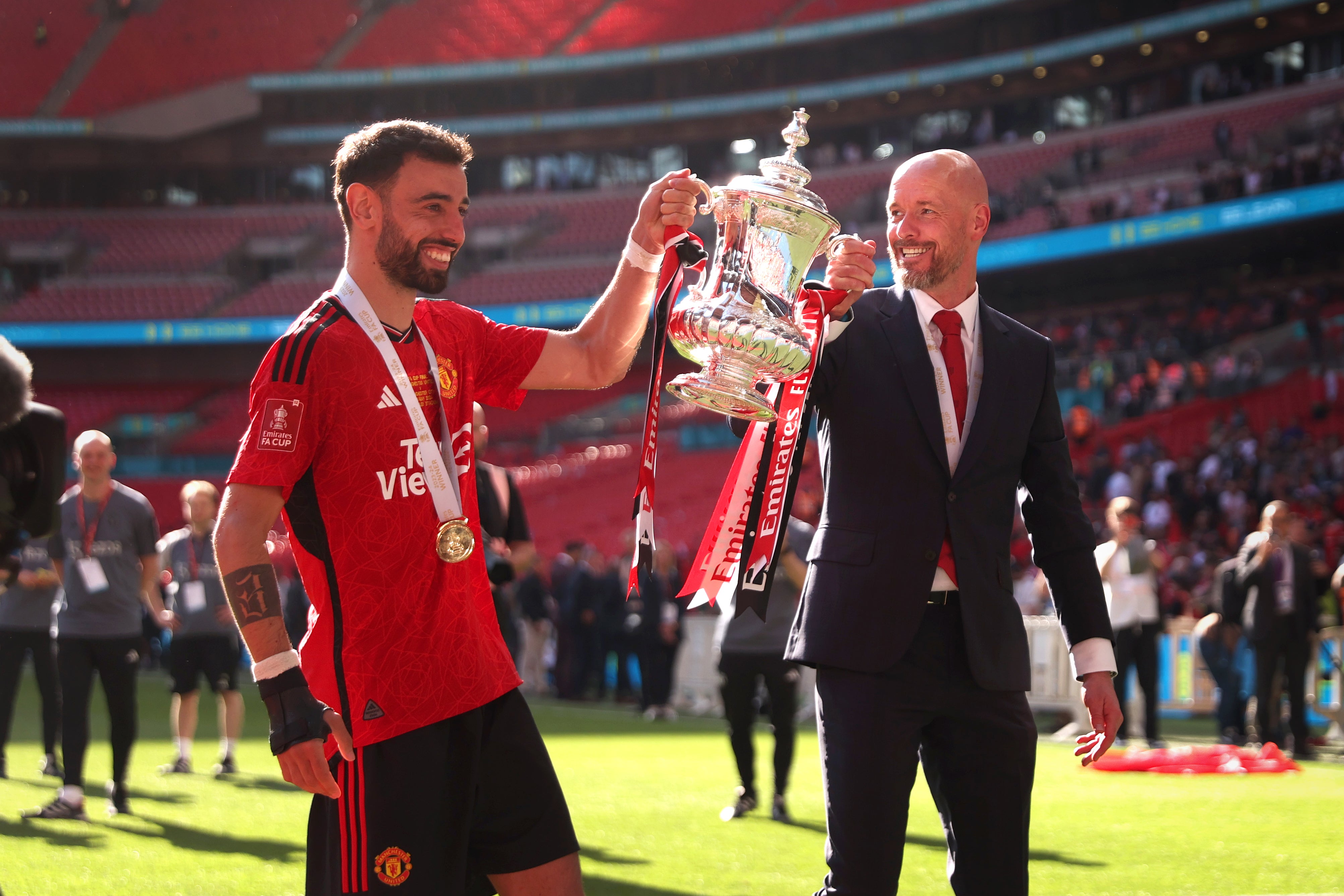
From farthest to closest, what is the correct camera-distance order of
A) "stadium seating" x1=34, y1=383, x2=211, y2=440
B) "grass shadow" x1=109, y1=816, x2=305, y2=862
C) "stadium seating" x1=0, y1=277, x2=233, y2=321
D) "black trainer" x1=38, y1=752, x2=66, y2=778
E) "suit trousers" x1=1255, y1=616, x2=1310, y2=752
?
"stadium seating" x1=0, y1=277, x2=233, y2=321, "stadium seating" x1=34, y1=383, x2=211, y2=440, "suit trousers" x1=1255, y1=616, x2=1310, y2=752, "black trainer" x1=38, y1=752, x2=66, y2=778, "grass shadow" x1=109, y1=816, x2=305, y2=862

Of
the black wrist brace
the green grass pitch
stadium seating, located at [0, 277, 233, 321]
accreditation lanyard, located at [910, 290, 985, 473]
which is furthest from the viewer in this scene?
stadium seating, located at [0, 277, 233, 321]

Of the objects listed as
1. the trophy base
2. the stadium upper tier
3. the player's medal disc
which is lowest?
the player's medal disc

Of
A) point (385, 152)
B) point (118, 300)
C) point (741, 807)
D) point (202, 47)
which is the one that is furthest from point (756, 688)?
point (202, 47)

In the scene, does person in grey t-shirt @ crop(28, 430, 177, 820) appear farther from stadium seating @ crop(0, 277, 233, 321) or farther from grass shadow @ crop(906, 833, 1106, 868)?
stadium seating @ crop(0, 277, 233, 321)

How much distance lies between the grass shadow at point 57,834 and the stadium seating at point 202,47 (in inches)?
1445

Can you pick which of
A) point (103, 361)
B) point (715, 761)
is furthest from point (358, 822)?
point (103, 361)

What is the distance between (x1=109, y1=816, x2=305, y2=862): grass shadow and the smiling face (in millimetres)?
4397

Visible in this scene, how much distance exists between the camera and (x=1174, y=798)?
8750mm

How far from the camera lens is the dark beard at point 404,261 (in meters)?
2.90

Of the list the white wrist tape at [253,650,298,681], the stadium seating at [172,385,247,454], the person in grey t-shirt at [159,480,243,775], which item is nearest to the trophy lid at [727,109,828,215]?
the white wrist tape at [253,650,298,681]

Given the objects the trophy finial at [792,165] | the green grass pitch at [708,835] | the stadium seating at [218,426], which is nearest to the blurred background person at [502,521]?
the green grass pitch at [708,835]

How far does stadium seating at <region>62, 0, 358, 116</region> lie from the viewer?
39.7 m

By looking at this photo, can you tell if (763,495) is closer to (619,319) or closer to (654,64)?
(619,319)

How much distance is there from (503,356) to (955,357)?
111 cm
